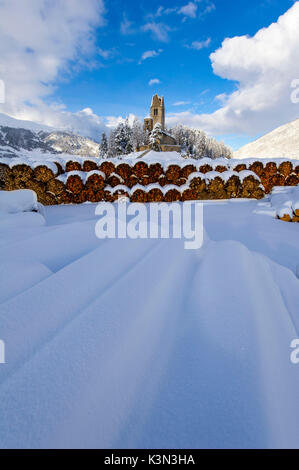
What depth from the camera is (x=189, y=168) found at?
4.76 meters

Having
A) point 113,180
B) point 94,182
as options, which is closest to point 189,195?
point 113,180

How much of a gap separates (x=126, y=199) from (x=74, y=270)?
361 cm

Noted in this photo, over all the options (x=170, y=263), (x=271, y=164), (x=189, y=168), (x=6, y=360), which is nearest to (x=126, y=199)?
(x=189, y=168)

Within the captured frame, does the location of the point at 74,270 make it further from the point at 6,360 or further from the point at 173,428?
the point at 173,428

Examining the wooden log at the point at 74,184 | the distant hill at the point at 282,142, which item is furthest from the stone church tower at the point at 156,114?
the wooden log at the point at 74,184

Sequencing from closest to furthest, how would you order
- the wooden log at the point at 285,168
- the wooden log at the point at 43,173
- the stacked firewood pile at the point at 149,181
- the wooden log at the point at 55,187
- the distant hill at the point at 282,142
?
the wooden log at the point at 43,173
the wooden log at the point at 55,187
the stacked firewood pile at the point at 149,181
the wooden log at the point at 285,168
the distant hill at the point at 282,142

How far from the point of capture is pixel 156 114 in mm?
52312

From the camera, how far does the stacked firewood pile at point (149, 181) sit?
4.35 metres

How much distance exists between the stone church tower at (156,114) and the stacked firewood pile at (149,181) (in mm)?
53109

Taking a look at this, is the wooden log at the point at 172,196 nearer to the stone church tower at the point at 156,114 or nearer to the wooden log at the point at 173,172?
the wooden log at the point at 173,172

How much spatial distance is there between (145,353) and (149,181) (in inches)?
177

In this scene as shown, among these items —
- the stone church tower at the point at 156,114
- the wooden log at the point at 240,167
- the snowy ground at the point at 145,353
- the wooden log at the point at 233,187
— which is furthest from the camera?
the stone church tower at the point at 156,114

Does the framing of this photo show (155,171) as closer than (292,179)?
Yes

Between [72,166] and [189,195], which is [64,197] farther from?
[189,195]
